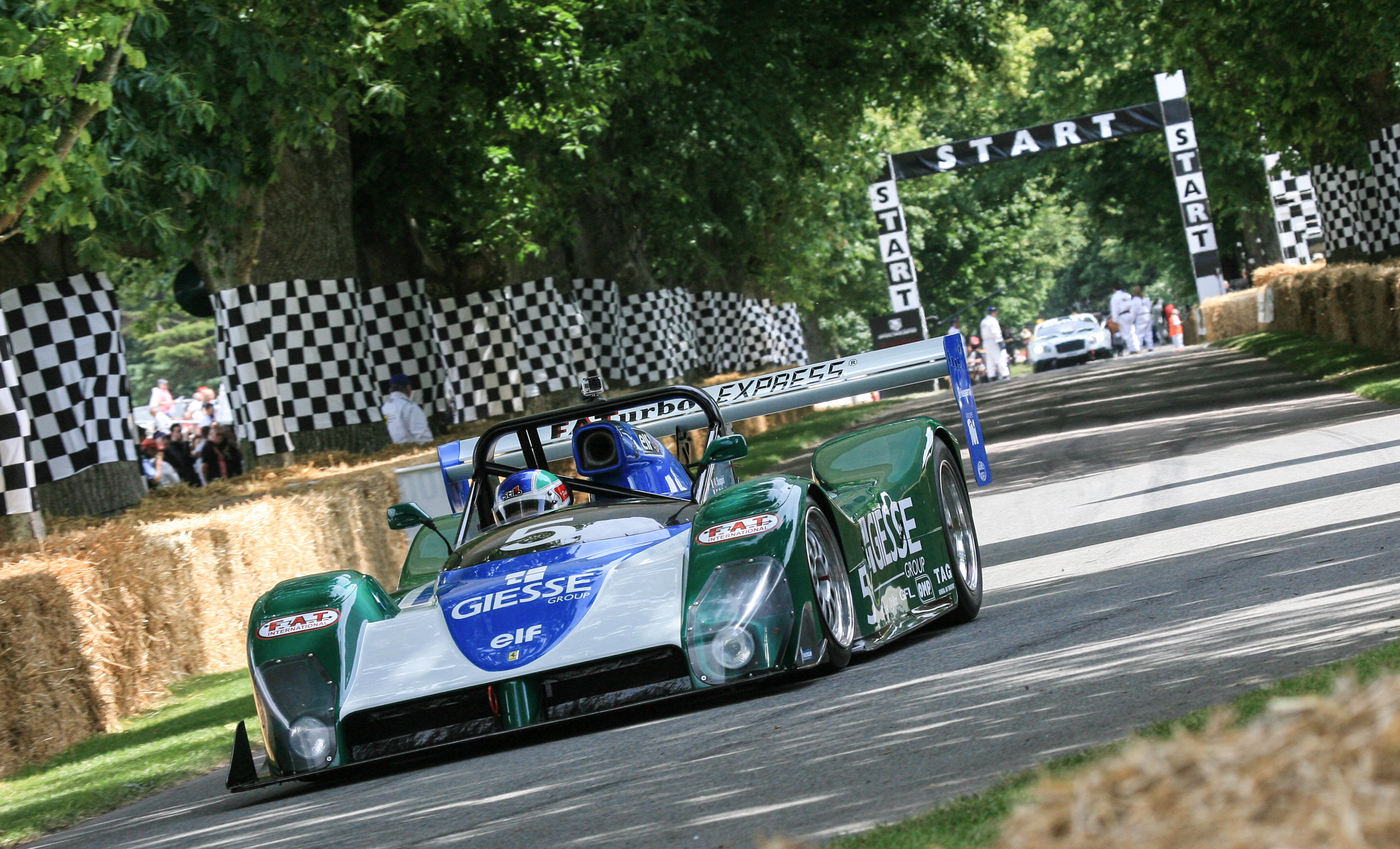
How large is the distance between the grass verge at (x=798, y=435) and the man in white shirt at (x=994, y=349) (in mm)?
7728

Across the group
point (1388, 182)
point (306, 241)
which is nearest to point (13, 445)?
point (306, 241)

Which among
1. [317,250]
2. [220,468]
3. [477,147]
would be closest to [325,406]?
[317,250]

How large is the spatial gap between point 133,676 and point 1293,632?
24.9ft

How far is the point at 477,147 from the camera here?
20.6m

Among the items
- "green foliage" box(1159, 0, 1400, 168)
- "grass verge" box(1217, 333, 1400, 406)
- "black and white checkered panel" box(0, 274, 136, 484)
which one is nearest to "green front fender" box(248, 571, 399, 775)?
"black and white checkered panel" box(0, 274, 136, 484)

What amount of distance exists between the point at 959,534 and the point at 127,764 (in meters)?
4.48

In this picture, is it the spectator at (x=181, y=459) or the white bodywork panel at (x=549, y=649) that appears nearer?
the white bodywork panel at (x=549, y=649)

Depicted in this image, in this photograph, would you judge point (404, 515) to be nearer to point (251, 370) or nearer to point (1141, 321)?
point (251, 370)

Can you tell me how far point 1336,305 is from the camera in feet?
80.5

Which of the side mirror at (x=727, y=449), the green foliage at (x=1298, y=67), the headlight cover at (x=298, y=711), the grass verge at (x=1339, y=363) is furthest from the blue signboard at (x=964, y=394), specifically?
the green foliage at (x=1298, y=67)

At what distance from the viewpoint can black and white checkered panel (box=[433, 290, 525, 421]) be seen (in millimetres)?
24000

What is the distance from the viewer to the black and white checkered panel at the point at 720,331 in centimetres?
3909

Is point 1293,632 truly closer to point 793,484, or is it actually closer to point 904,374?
point 793,484

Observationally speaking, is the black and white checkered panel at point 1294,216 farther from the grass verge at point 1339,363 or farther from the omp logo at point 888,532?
the omp logo at point 888,532
